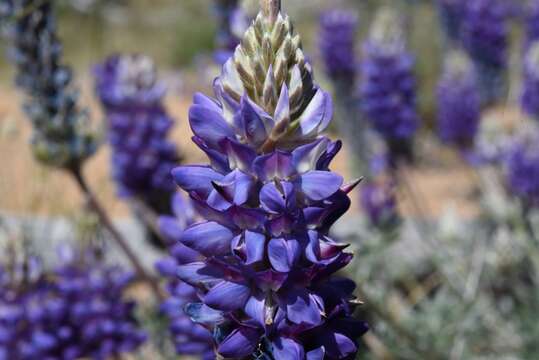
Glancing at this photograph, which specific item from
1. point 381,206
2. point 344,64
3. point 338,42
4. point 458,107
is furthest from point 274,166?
point 344,64

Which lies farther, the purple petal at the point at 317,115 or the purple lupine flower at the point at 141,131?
the purple lupine flower at the point at 141,131

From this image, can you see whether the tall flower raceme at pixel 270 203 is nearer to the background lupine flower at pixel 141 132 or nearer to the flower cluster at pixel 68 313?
the flower cluster at pixel 68 313

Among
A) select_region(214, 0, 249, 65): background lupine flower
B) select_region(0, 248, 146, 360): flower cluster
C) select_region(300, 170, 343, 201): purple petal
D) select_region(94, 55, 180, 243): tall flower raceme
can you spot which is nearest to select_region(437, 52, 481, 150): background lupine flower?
select_region(214, 0, 249, 65): background lupine flower

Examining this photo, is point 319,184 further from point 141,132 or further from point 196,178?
point 141,132

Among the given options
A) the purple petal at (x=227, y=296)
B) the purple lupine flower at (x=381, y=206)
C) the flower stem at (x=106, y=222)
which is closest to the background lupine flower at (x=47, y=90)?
the flower stem at (x=106, y=222)

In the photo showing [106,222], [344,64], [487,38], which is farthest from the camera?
[487,38]

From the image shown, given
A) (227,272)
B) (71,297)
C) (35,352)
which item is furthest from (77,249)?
(227,272)

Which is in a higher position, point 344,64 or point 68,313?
point 344,64
